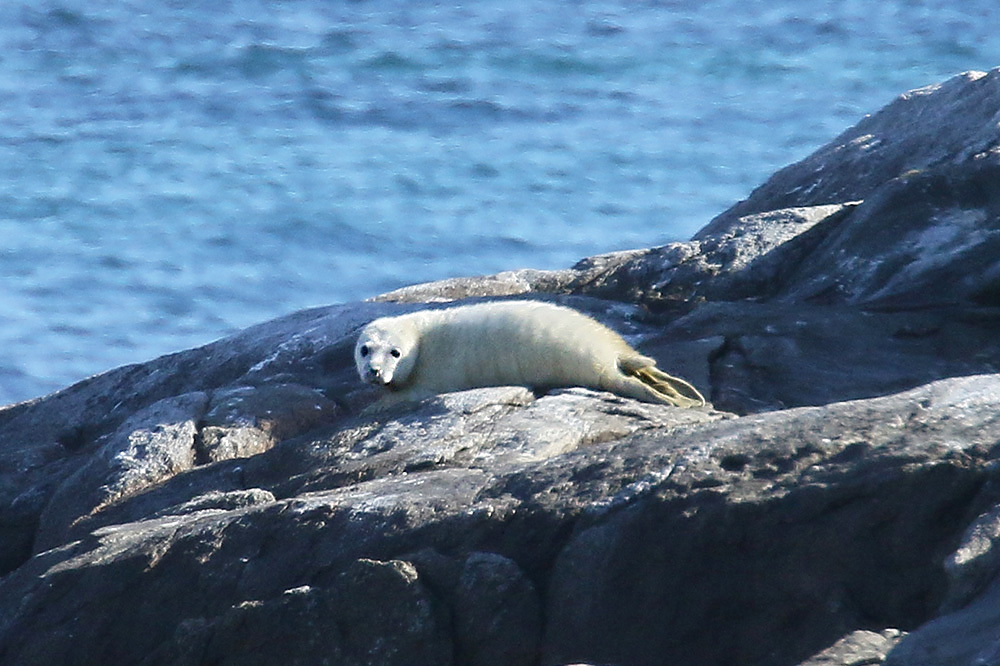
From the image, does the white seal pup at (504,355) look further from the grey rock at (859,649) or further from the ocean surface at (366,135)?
the ocean surface at (366,135)

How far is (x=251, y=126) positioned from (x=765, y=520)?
51.4ft

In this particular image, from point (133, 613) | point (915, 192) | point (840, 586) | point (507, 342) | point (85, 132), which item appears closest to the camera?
point (840, 586)

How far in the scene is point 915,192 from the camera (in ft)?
21.3

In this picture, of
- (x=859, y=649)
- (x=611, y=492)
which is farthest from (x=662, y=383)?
(x=859, y=649)

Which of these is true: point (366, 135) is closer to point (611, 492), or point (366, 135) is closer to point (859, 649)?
point (611, 492)

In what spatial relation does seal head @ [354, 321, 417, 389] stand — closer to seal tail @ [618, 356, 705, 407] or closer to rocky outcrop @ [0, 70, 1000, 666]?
rocky outcrop @ [0, 70, 1000, 666]

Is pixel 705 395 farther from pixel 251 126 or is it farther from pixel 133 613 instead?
pixel 251 126

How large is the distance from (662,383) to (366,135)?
13.4 meters

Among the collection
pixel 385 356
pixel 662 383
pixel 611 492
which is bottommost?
pixel 385 356

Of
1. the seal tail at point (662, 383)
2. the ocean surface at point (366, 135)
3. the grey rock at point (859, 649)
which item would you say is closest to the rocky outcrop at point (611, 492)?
the grey rock at point (859, 649)

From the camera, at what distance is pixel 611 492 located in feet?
13.6

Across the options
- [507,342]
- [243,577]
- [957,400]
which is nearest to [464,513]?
[243,577]

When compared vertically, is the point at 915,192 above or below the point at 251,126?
above

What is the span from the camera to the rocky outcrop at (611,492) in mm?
3850
